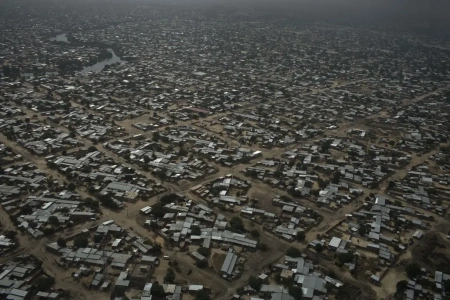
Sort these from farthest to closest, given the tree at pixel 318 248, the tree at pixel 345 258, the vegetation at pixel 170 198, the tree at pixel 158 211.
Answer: the vegetation at pixel 170 198
the tree at pixel 158 211
the tree at pixel 318 248
the tree at pixel 345 258

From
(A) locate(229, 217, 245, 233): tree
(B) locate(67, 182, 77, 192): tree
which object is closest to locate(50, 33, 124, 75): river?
(B) locate(67, 182, 77, 192): tree

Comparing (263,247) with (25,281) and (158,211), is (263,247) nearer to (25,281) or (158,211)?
(158,211)

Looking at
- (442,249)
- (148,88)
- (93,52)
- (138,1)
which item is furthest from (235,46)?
(138,1)

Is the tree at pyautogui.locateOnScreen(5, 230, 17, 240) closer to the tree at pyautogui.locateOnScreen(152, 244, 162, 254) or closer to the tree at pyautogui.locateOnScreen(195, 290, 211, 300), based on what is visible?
the tree at pyautogui.locateOnScreen(152, 244, 162, 254)

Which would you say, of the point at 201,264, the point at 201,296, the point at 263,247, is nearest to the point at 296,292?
the point at 263,247

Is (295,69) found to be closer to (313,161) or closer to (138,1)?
(313,161)

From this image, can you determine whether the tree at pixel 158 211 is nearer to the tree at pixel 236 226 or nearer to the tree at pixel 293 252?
the tree at pixel 236 226

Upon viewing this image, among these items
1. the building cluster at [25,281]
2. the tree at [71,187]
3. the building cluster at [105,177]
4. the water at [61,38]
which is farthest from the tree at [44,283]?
the water at [61,38]
